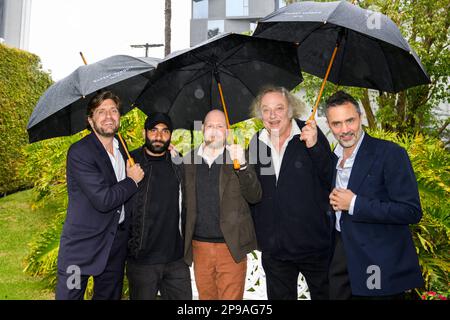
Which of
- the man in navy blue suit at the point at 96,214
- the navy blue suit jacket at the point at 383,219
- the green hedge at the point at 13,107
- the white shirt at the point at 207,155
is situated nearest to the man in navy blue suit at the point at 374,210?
the navy blue suit jacket at the point at 383,219

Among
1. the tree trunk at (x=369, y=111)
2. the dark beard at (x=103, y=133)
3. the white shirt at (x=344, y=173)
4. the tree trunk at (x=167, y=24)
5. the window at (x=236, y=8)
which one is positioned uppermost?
the window at (x=236, y=8)

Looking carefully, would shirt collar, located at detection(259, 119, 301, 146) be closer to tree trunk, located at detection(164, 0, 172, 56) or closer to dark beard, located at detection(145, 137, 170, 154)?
dark beard, located at detection(145, 137, 170, 154)

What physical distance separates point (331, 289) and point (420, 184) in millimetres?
2900

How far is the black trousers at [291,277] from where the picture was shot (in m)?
3.38

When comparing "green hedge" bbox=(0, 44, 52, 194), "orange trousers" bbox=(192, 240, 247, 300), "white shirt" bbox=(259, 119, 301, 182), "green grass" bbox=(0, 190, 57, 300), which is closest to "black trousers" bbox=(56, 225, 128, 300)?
"orange trousers" bbox=(192, 240, 247, 300)

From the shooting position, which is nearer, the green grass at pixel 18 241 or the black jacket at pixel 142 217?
the black jacket at pixel 142 217

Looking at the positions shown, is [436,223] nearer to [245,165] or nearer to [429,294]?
[429,294]

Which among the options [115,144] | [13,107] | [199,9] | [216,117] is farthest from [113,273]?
[199,9]

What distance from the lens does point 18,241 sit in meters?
8.38

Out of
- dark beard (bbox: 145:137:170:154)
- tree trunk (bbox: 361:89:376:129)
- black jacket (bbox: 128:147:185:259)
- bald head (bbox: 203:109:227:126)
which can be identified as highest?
tree trunk (bbox: 361:89:376:129)

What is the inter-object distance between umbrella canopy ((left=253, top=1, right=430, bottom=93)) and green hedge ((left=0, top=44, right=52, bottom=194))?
30.5ft

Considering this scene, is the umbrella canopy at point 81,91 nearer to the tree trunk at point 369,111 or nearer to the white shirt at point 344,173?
the white shirt at point 344,173

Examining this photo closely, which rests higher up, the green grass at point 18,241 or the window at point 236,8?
the window at point 236,8

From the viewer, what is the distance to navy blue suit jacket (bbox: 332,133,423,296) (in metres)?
2.83
